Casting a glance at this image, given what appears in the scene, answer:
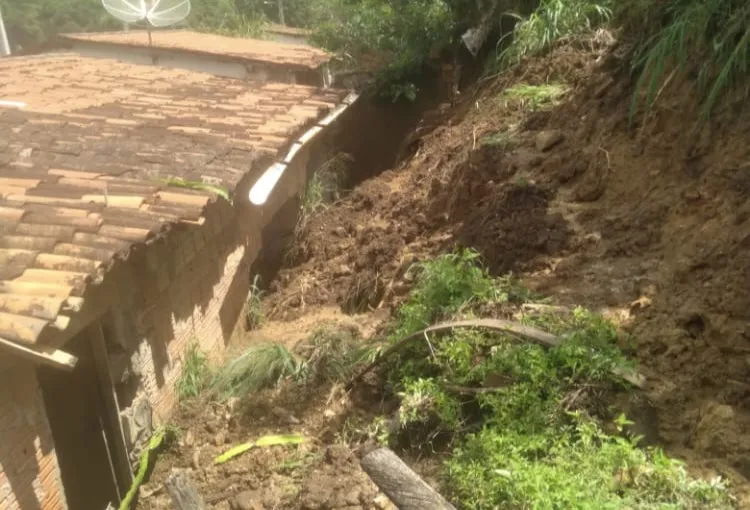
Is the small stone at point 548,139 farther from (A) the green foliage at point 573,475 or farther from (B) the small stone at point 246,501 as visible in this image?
(B) the small stone at point 246,501

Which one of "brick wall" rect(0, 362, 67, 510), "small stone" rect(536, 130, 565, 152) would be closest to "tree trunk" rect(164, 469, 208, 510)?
"brick wall" rect(0, 362, 67, 510)

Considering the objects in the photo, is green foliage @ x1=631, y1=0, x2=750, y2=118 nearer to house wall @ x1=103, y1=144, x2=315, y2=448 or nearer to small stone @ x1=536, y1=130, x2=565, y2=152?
small stone @ x1=536, y1=130, x2=565, y2=152

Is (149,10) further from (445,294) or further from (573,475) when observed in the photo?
(573,475)

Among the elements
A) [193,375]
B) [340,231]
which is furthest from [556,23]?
[193,375]

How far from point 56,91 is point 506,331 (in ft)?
21.3

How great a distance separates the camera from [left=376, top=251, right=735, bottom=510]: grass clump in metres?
3.26

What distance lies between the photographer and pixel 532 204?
19.5 ft

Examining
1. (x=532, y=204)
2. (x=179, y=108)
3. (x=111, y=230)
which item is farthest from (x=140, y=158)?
(x=532, y=204)

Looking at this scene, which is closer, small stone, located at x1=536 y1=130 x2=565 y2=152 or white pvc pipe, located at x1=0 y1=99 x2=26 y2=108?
small stone, located at x1=536 y1=130 x2=565 y2=152

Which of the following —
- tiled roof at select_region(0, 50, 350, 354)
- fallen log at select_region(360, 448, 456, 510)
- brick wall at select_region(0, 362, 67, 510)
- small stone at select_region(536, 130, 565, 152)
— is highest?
tiled roof at select_region(0, 50, 350, 354)

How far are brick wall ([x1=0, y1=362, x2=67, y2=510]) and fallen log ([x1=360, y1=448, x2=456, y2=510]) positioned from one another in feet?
6.82

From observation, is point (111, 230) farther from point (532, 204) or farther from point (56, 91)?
point (56, 91)

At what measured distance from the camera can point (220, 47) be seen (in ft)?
44.8

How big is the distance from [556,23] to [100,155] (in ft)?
18.1
